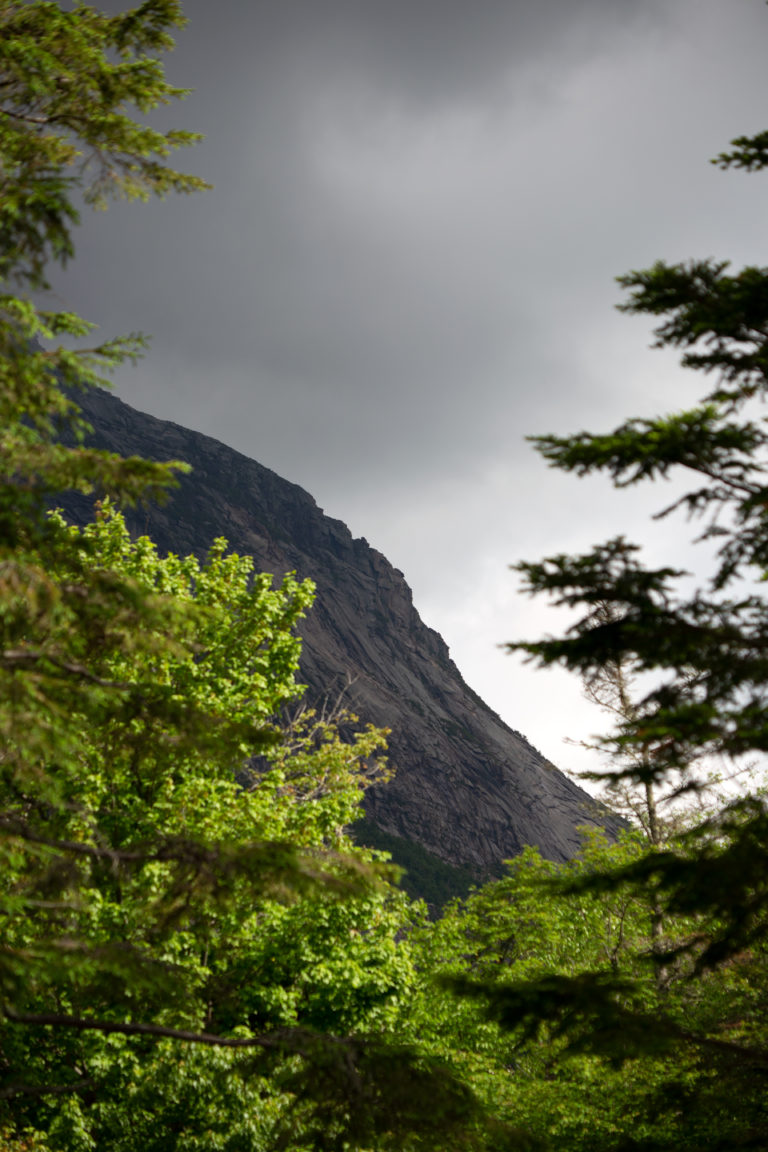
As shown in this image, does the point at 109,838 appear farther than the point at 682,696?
Yes

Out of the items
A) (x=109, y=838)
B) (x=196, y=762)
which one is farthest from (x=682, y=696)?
(x=109, y=838)

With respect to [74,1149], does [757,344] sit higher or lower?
higher

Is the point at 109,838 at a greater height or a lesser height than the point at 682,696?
lesser

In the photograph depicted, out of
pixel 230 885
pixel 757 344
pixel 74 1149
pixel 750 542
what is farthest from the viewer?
pixel 74 1149

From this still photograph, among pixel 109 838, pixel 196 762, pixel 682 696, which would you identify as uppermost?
pixel 682 696

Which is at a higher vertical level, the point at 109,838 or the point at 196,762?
the point at 196,762

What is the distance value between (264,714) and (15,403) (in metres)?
10.4

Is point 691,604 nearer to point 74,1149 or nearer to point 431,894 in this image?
point 74,1149

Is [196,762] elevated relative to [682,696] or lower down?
lower down

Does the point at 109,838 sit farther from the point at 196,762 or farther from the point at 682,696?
the point at 682,696

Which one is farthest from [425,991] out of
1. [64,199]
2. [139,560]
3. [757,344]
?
[64,199]

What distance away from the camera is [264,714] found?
599 inches

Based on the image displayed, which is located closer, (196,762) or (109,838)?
(196,762)

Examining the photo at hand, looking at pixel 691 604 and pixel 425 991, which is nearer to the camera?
pixel 691 604
